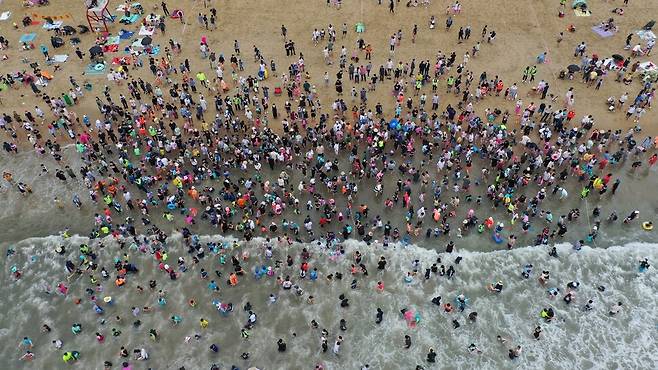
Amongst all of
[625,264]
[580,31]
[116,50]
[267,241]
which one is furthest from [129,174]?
[580,31]

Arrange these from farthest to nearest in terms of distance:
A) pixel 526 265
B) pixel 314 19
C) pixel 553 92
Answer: pixel 314 19, pixel 553 92, pixel 526 265

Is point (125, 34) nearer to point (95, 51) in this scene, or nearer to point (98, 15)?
point (98, 15)

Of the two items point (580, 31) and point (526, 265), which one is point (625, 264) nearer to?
point (526, 265)

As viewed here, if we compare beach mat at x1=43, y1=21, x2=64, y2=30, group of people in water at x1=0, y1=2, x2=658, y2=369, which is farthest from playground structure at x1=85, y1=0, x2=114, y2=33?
group of people in water at x1=0, y1=2, x2=658, y2=369

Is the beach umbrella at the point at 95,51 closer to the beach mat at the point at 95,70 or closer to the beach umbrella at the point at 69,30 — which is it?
the beach mat at the point at 95,70

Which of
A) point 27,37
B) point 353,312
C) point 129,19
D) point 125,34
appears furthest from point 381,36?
point 27,37

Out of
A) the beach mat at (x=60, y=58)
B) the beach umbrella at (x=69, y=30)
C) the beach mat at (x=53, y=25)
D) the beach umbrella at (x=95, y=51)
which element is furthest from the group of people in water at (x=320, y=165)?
the beach mat at (x=53, y=25)

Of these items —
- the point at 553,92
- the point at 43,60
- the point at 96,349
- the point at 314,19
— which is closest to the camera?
the point at 96,349

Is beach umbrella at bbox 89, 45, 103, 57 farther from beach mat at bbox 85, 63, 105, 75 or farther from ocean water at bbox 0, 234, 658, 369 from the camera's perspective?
ocean water at bbox 0, 234, 658, 369
